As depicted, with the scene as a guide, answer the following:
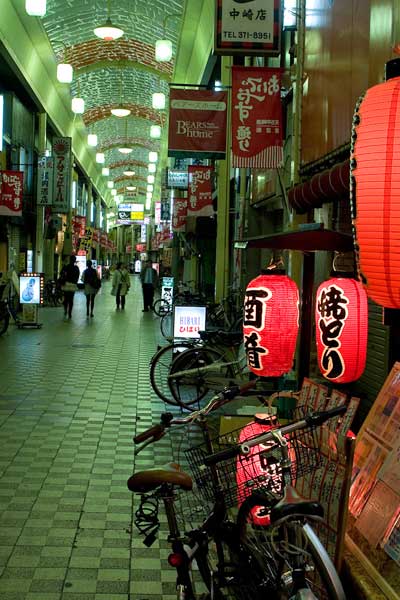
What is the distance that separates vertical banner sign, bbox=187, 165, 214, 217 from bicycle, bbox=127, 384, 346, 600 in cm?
1790

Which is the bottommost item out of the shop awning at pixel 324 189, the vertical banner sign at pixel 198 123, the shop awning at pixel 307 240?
the shop awning at pixel 307 240

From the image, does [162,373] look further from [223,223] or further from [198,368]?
[223,223]

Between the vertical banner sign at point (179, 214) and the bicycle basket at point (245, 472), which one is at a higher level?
the vertical banner sign at point (179, 214)

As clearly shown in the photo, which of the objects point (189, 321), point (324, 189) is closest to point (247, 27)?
point (324, 189)

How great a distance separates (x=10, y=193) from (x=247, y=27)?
13289mm

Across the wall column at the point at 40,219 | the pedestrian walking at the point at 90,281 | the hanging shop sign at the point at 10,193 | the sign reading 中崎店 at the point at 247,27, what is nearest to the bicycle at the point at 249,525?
the sign reading 中崎店 at the point at 247,27

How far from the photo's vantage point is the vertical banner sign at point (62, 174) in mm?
28688

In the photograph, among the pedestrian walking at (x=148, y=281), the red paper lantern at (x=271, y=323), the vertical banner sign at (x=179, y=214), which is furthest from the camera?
the pedestrian walking at (x=148, y=281)

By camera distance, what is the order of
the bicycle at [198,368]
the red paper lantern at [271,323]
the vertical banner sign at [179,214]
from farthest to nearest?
the vertical banner sign at [179,214]
the bicycle at [198,368]
the red paper lantern at [271,323]

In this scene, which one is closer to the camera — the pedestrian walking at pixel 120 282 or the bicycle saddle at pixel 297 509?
the bicycle saddle at pixel 297 509

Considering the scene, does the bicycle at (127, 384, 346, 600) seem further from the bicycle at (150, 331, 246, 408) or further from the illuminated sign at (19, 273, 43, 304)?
the illuminated sign at (19, 273, 43, 304)

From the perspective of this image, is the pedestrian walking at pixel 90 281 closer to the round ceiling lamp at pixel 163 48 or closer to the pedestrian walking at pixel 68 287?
the pedestrian walking at pixel 68 287

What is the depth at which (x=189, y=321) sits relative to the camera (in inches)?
520

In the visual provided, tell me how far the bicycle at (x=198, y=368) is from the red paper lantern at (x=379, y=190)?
253 inches
